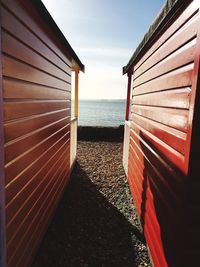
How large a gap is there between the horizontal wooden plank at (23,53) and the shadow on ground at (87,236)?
7.99ft

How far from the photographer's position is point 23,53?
2100 millimetres

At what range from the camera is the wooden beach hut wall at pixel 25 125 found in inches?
68.6

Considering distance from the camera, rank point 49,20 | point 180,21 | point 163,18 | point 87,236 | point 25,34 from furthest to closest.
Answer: point 87,236, point 49,20, point 163,18, point 25,34, point 180,21

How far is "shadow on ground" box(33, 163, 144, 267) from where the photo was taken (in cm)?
279

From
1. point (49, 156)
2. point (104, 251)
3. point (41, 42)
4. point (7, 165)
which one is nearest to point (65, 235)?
point (104, 251)

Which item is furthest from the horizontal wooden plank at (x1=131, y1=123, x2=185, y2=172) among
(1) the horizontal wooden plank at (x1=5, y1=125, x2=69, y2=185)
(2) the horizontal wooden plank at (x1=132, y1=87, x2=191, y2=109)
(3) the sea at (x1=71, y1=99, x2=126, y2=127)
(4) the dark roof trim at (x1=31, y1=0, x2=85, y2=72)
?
(3) the sea at (x1=71, y1=99, x2=126, y2=127)

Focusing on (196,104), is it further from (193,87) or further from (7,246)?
(7,246)

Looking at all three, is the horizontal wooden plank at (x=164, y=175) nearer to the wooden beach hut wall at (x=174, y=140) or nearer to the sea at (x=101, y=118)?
the wooden beach hut wall at (x=174, y=140)

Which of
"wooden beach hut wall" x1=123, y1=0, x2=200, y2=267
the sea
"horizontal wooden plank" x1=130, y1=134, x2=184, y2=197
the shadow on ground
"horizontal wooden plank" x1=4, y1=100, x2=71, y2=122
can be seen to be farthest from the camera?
the sea

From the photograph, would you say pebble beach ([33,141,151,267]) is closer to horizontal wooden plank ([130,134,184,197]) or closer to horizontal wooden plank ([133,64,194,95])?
horizontal wooden plank ([130,134,184,197])

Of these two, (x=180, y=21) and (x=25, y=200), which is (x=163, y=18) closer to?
(x=180, y=21)

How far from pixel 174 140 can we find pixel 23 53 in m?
1.70

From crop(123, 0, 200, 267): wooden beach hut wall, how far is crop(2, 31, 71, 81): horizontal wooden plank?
1.47 meters

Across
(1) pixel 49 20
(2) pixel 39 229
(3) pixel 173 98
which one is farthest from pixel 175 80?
(2) pixel 39 229
